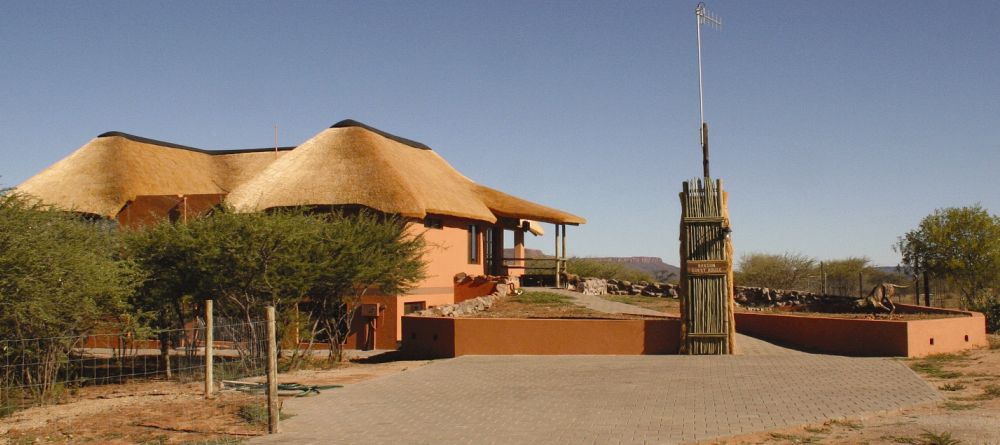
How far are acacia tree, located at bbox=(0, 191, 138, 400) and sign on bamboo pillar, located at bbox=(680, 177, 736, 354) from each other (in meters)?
11.1

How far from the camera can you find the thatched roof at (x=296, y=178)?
80.4ft

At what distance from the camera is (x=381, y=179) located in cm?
2475

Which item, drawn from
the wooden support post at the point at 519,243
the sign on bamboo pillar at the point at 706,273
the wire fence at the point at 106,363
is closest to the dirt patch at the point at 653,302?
the wooden support post at the point at 519,243

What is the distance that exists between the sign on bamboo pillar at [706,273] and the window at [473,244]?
12952mm

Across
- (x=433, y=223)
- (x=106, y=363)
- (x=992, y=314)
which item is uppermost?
(x=433, y=223)

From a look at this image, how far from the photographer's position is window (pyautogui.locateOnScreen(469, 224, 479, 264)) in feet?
97.7

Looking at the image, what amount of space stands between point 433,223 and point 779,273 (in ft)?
73.8

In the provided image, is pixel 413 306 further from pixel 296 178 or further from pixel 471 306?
pixel 296 178

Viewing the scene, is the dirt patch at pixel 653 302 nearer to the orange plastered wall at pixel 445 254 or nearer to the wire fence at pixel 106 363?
the orange plastered wall at pixel 445 254

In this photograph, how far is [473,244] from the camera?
30047 millimetres

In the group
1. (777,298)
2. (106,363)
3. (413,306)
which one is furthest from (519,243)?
(106,363)

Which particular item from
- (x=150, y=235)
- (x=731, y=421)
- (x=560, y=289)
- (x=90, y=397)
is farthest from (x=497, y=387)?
(x=560, y=289)

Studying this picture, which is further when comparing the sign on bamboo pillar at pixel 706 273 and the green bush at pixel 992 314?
the green bush at pixel 992 314

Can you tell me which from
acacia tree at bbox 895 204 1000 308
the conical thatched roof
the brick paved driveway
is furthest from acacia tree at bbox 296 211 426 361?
acacia tree at bbox 895 204 1000 308
